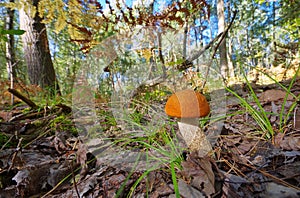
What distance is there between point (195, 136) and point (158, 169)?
0.34m

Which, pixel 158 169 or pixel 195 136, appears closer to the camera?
pixel 158 169

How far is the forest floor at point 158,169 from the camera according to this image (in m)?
0.75

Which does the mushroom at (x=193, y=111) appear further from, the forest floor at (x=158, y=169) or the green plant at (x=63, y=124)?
the green plant at (x=63, y=124)

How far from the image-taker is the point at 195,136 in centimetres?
111

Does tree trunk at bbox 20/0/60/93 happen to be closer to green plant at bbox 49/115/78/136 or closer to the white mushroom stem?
green plant at bbox 49/115/78/136

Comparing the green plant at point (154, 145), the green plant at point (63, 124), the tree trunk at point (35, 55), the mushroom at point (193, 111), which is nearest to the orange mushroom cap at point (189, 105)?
the mushroom at point (193, 111)

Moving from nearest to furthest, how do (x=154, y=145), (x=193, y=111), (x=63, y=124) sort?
(x=193, y=111)
(x=154, y=145)
(x=63, y=124)

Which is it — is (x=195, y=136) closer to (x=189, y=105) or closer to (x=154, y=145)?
(x=189, y=105)

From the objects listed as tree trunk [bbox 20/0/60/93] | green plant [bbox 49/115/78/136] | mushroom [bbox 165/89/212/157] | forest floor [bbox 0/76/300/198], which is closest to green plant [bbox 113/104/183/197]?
forest floor [bbox 0/76/300/198]

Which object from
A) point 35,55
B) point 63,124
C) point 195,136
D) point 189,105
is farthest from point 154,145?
point 35,55

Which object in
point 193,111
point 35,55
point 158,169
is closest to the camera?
point 158,169

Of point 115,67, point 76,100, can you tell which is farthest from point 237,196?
point 76,100

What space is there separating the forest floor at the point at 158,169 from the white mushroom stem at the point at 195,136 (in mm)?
64

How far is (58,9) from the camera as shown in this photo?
219 cm
